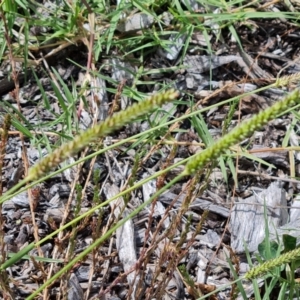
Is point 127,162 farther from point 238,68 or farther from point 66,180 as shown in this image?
point 238,68

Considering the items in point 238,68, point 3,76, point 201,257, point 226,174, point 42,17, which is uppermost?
point 42,17

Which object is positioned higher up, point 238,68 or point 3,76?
point 3,76

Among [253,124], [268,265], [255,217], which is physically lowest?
[255,217]

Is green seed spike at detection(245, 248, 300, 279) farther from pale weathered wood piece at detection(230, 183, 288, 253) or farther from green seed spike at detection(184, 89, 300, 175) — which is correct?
pale weathered wood piece at detection(230, 183, 288, 253)

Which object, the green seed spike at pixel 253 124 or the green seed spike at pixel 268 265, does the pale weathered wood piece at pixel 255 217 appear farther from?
the green seed spike at pixel 253 124

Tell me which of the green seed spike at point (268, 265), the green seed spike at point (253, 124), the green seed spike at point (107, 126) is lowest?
the green seed spike at point (268, 265)

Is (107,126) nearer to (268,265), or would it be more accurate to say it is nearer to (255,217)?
(268,265)

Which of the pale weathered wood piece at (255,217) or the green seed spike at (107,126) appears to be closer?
the green seed spike at (107,126)

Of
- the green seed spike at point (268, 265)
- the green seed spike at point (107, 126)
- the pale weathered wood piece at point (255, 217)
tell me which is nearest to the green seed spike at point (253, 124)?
the green seed spike at point (107, 126)

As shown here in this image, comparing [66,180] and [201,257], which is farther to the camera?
[66,180]

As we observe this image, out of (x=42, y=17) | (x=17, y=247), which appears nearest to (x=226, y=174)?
(x=17, y=247)

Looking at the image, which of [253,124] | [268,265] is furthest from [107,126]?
[268,265]
